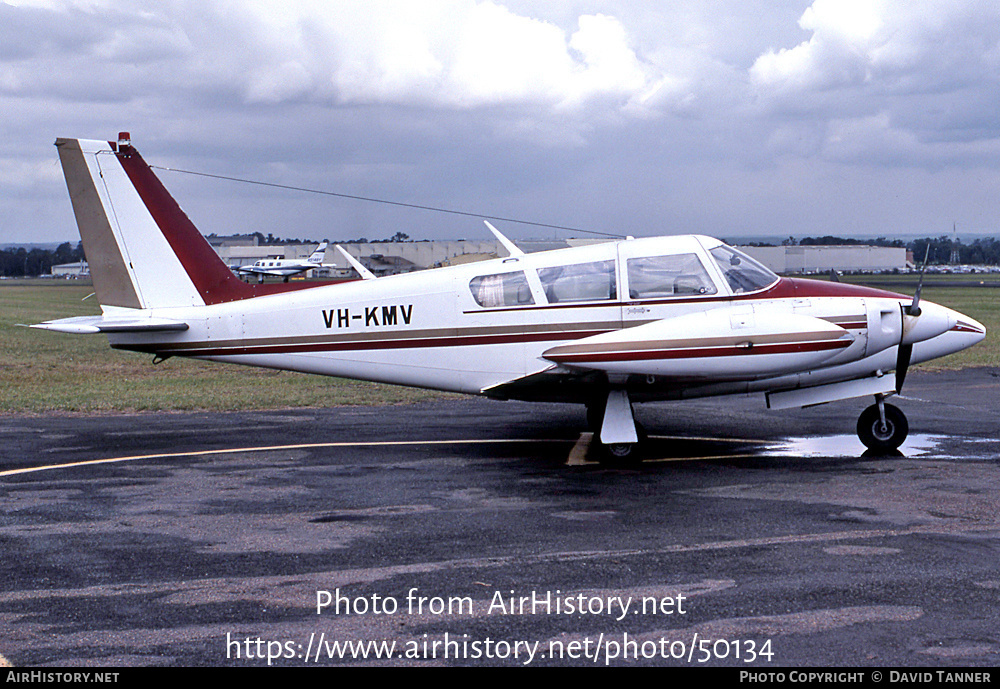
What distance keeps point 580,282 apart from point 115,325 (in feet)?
20.4

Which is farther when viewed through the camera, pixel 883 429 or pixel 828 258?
pixel 828 258

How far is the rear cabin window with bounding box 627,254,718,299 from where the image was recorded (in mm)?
11273

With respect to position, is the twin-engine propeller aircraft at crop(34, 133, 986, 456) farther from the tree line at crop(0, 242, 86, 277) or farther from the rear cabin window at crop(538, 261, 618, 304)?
the tree line at crop(0, 242, 86, 277)

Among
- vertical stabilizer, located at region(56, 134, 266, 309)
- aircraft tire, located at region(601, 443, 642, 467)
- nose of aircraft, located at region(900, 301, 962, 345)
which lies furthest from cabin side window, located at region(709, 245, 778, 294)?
vertical stabilizer, located at region(56, 134, 266, 309)

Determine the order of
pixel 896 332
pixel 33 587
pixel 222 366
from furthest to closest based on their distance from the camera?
pixel 222 366 → pixel 896 332 → pixel 33 587

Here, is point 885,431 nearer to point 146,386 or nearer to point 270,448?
point 270,448

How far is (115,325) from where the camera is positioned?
12.2 m

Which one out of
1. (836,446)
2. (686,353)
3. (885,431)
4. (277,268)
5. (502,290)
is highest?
(277,268)

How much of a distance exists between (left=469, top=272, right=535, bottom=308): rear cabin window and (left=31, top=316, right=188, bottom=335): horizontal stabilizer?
4.07m

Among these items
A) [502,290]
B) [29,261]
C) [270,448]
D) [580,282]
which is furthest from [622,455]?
[29,261]

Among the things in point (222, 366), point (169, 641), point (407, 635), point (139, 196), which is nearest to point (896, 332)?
point (407, 635)

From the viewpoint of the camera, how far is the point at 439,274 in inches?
471
